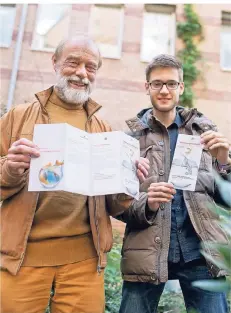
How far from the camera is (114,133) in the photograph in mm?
1461

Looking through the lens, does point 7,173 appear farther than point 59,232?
No

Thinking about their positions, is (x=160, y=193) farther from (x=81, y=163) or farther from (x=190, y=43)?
(x=190, y=43)

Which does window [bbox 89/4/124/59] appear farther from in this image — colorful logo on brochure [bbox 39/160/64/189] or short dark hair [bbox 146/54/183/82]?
colorful logo on brochure [bbox 39/160/64/189]

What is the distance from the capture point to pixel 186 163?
1593 mm

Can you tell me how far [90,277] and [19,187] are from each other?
0.52 metres

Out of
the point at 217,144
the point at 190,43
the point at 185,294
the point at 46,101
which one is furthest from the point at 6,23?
the point at 185,294

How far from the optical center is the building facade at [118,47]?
6.87m

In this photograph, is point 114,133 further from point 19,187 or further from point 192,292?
point 192,292

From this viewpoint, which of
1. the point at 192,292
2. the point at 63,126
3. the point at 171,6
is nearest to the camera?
the point at 63,126

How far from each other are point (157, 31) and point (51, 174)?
6950 mm

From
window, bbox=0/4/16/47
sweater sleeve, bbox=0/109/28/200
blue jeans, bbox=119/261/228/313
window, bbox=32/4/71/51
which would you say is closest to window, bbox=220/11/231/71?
window, bbox=32/4/71/51

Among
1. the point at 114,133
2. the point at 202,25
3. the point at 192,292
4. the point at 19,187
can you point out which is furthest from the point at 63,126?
the point at 202,25

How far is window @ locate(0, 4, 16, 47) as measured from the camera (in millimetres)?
7172

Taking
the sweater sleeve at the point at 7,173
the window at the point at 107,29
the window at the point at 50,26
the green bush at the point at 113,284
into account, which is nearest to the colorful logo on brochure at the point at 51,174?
the sweater sleeve at the point at 7,173
